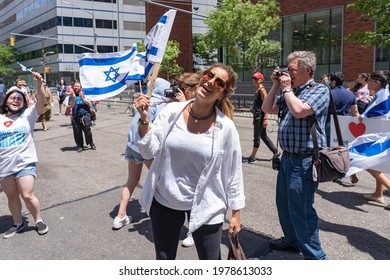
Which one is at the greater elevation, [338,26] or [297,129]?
[338,26]

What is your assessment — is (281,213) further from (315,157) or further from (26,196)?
(26,196)

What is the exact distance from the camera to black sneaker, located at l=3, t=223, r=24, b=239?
4.29m

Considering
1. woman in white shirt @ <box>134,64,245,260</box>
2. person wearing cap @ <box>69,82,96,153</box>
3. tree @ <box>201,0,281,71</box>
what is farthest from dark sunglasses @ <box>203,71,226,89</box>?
tree @ <box>201,0,281,71</box>

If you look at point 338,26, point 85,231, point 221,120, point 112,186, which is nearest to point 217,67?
point 221,120

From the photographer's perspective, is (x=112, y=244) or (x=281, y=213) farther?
(x=112, y=244)

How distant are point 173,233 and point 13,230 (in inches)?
110

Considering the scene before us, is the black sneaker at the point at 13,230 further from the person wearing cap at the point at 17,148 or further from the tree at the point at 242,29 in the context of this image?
the tree at the point at 242,29

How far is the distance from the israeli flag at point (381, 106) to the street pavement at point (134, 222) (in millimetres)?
1331

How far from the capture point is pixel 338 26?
22453mm

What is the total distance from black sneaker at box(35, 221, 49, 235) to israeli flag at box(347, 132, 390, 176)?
12.7 ft

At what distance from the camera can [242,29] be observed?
20.3 metres

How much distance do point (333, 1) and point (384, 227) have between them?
21485 millimetres

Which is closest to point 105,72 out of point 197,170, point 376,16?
point 197,170

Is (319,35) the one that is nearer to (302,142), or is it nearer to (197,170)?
(302,142)
